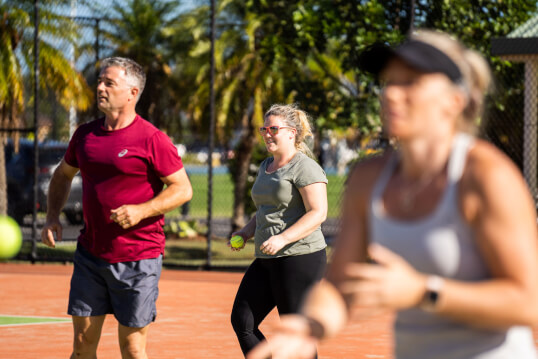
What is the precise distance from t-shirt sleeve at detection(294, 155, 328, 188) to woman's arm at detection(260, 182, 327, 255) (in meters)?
0.03

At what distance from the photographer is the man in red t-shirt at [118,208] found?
203 inches

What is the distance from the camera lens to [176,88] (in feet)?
84.2

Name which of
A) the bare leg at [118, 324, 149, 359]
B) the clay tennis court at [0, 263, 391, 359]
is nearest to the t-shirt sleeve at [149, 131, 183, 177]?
the bare leg at [118, 324, 149, 359]

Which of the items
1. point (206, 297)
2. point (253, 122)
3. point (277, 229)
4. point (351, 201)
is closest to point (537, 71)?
point (206, 297)

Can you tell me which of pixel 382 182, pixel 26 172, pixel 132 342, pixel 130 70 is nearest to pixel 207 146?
pixel 26 172

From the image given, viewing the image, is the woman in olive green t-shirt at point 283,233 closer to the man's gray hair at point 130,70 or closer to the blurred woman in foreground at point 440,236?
the man's gray hair at point 130,70

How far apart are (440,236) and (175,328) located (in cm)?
713

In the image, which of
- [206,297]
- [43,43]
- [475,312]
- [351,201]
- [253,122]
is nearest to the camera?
[475,312]

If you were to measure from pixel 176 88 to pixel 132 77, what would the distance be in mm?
20492

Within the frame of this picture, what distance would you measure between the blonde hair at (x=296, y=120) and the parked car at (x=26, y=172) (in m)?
9.63

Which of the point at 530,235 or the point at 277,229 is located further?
the point at 277,229

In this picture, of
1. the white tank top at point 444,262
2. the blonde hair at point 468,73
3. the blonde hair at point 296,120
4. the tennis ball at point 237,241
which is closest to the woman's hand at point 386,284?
the white tank top at point 444,262

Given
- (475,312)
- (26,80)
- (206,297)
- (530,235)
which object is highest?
(530,235)

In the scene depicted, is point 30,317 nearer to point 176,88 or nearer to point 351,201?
point 351,201
